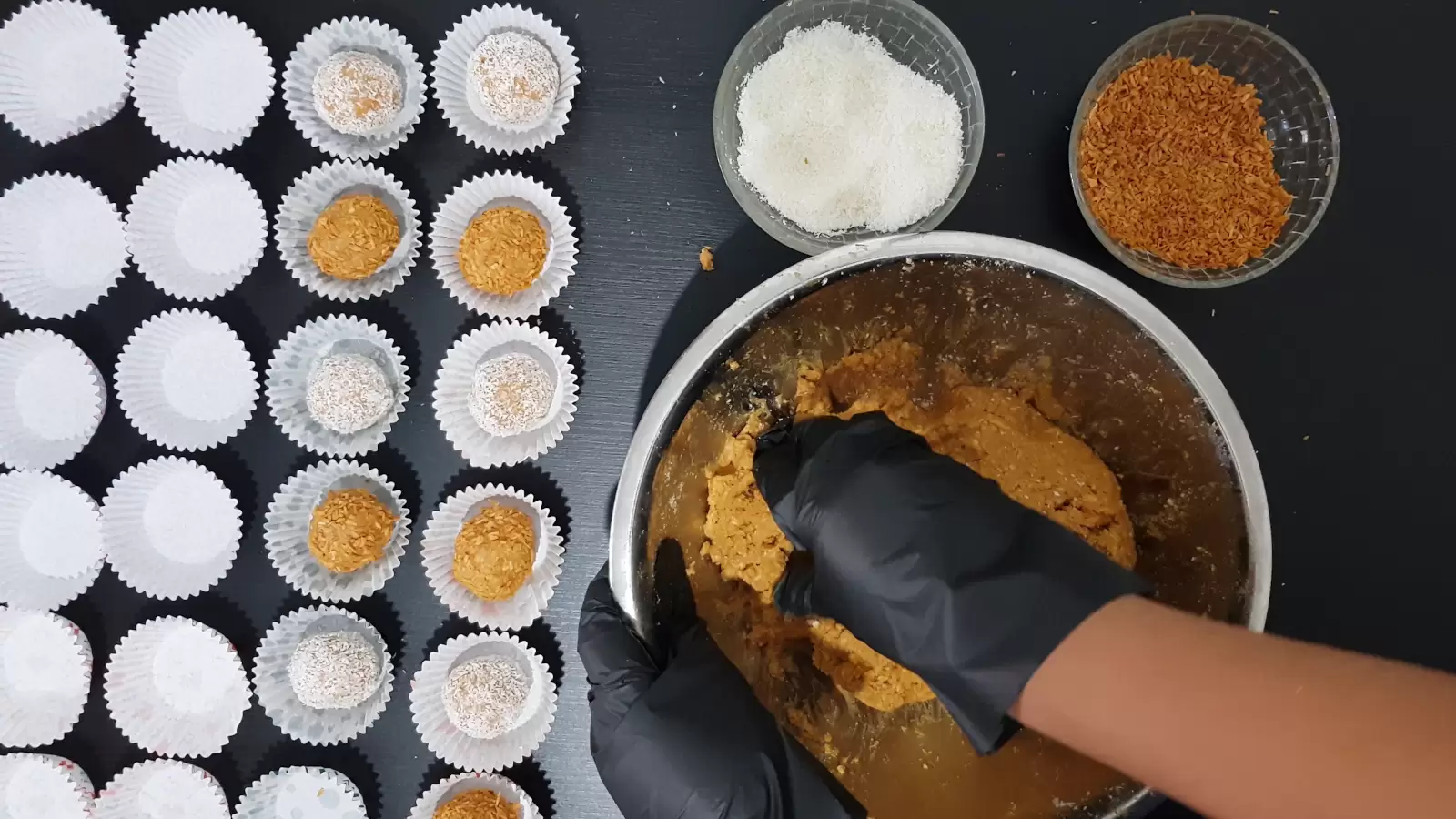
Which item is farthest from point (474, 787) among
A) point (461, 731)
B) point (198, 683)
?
point (198, 683)

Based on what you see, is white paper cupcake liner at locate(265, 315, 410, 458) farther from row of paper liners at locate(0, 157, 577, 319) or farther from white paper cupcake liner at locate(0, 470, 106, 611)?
white paper cupcake liner at locate(0, 470, 106, 611)

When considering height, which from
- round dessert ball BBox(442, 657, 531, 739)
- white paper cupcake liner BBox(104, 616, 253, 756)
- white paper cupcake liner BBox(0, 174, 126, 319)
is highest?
white paper cupcake liner BBox(0, 174, 126, 319)

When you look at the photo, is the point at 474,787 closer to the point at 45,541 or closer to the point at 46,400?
the point at 45,541

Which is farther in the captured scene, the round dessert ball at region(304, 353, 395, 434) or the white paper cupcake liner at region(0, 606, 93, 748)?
the white paper cupcake liner at region(0, 606, 93, 748)

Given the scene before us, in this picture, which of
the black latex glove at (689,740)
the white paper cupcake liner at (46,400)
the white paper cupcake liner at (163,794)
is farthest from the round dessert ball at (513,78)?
the white paper cupcake liner at (163,794)

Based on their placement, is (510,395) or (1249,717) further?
(510,395)

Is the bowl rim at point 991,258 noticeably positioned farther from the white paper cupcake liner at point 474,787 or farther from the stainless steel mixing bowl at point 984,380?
the white paper cupcake liner at point 474,787

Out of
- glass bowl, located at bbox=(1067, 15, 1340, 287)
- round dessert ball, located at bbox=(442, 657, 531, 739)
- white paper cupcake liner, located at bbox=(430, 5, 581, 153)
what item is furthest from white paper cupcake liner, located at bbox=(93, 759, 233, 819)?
glass bowl, located at bbox=(1067, 15, 1340, 287)
